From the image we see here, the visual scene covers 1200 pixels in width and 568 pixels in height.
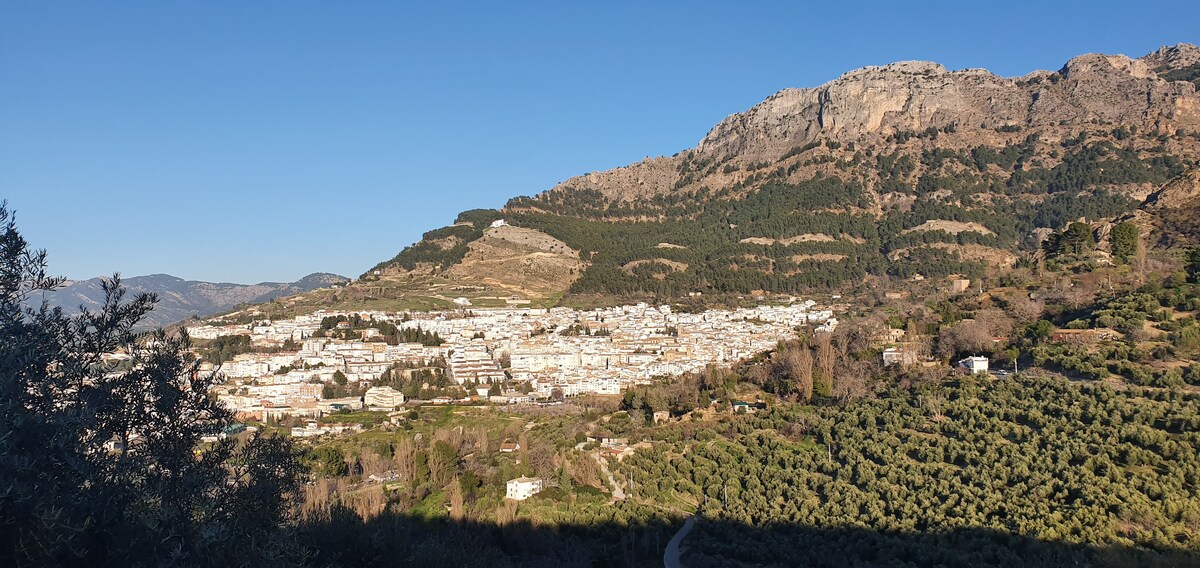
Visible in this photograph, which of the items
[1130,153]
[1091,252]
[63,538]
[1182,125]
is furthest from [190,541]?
[1182,125]

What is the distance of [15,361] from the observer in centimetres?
588

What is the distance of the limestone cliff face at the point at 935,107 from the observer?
82688 mm

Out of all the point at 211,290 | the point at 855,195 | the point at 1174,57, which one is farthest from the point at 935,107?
the point at 211,290

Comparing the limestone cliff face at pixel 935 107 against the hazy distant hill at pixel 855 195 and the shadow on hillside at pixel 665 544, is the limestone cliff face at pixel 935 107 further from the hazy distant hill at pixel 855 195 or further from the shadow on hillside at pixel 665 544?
the shadow on hillside at pixel 665 544

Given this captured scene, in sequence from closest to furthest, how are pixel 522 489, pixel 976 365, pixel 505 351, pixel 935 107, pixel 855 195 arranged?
1. pixel 522 489
2. pixel 976 365
3. pixel 505 351
4. pixel 855 195
5. pixel 935 107

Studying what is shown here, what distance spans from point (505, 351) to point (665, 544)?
98.0 ft

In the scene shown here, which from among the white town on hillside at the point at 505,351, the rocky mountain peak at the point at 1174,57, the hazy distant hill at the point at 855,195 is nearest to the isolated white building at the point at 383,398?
the white town on hillside at the point at 505,351

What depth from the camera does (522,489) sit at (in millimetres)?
20391

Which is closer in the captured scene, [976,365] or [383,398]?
[976,365]

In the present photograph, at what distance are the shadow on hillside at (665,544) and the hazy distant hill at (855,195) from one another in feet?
147

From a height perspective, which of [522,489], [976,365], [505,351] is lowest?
[522,489]

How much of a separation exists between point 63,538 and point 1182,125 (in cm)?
9326

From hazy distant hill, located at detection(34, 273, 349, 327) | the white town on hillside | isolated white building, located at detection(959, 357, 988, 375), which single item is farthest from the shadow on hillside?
hazy distant hill, located at detection(34, 273, 349, 327)

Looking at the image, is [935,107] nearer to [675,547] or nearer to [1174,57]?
[1174,57]
